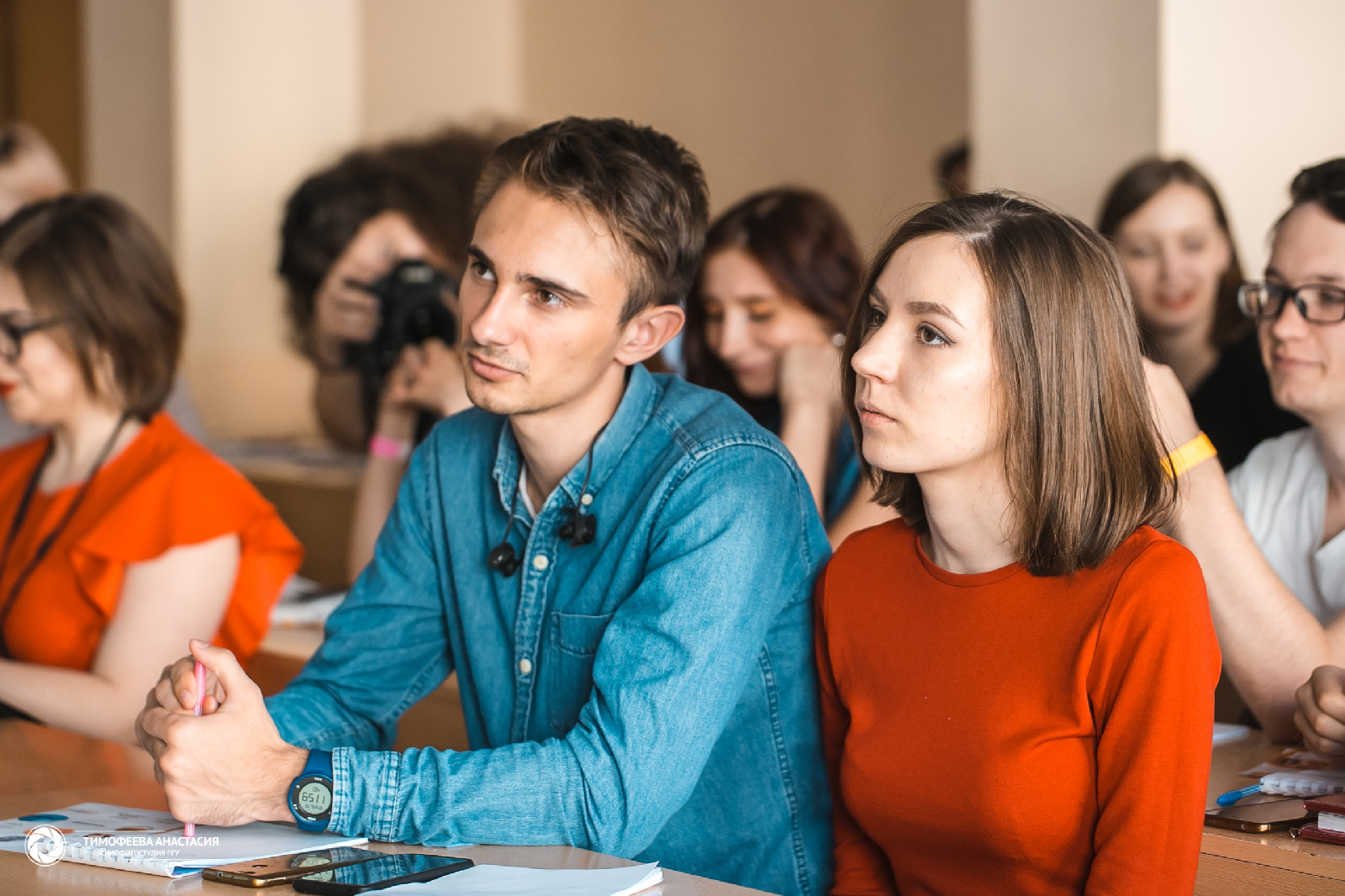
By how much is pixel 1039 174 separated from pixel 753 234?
0.98 m

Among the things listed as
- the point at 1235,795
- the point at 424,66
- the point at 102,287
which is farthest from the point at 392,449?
the point at 424,66

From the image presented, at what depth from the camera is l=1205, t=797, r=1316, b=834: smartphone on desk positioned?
48.5 inches

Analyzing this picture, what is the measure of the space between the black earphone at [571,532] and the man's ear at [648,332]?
0.30ft

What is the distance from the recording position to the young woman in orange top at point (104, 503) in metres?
1.86

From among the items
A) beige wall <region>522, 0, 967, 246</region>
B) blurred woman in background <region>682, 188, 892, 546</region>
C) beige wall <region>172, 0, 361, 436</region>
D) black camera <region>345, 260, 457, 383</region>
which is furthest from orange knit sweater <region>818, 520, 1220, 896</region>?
beige wall <region>522, 0, 967, 246</region>

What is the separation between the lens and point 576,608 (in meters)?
1.39

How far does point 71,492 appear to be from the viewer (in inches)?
80.4

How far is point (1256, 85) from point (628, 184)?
6.55ft

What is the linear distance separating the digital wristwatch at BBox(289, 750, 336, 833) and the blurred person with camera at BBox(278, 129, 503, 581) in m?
1.43

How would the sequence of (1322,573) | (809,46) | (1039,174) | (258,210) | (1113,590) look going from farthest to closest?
(809,46) → (258,210) → (1039,174) → (1322,573) → (1113,590)

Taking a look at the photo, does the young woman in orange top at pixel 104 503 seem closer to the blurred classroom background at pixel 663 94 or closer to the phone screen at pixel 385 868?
the phone screen at pixel 385 868

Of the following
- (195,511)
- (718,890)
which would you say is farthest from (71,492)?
(718,890)

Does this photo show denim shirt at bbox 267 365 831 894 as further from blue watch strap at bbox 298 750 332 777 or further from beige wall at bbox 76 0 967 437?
beige wall at bbox 76 0 967 437

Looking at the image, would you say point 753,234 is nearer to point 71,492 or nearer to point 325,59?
point 71,492
